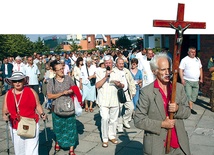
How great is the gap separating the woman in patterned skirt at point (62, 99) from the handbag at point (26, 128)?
920mm

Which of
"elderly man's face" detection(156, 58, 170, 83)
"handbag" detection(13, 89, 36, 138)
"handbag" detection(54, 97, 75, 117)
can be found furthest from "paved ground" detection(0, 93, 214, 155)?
"elderly man's face" detection(156, 58, 170, 83)

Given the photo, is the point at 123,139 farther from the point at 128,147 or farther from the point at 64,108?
the point at 64,108

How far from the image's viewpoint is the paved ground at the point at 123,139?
A: 4.78 m

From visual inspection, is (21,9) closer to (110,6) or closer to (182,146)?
(110,6)

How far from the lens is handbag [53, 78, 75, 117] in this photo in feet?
14.9

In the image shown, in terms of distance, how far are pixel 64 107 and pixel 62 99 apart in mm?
144

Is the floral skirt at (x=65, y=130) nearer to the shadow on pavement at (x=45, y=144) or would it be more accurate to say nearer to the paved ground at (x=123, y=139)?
the paved ground at (x=123, y=139)

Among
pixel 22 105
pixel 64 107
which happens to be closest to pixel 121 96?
pixel 64 107

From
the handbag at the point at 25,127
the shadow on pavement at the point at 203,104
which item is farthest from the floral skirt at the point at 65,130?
the shadow on pavement at the point at 203,104

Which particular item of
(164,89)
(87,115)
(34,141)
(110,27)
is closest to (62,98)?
(34,141)

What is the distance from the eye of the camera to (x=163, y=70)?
2408 millimetres

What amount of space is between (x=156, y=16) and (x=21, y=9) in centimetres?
43

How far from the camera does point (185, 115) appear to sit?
2.42 metres

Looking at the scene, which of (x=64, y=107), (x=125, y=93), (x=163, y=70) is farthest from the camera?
(x=125, y=93)
